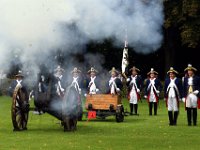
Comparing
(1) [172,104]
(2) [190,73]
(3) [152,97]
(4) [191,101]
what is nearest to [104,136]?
(1) [172,104]

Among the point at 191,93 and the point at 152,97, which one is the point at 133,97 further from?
the point at 191,93

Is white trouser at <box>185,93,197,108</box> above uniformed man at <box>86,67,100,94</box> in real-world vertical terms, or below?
below

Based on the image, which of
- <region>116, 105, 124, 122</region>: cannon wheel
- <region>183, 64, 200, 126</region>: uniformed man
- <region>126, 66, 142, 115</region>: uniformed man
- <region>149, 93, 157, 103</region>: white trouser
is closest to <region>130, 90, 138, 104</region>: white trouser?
<region>126, 66, 142, 115</region>: uniformed man

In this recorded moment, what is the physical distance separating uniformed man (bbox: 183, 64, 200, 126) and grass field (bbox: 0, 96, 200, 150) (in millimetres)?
486

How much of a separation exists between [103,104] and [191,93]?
3434 mm

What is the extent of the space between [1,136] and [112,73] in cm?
812

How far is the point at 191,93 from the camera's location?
842 inches

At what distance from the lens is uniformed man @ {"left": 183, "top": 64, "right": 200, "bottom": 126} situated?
A: 21266mm

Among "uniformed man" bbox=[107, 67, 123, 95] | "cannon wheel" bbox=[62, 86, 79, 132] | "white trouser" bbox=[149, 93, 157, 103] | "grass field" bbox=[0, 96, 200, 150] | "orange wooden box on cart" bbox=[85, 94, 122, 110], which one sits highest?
"uniformed man" bbox=[107, 67, 123, 95]

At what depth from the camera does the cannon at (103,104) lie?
22.8 metres

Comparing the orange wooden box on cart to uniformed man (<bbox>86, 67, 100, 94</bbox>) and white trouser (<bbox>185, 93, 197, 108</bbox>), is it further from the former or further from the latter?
white trouser (<bbox>185, 93, 197, 108</bbox>)

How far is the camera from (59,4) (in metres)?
18.2

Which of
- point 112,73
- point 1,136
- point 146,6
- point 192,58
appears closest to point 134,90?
point 112,73

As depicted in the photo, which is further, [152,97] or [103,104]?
[152,97]
